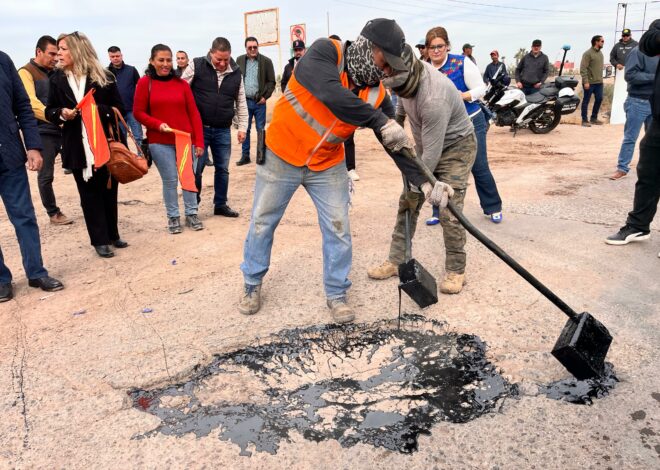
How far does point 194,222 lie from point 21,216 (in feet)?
5.78

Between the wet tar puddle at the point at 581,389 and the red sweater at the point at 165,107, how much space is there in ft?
12.8

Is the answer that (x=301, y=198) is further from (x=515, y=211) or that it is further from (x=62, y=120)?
(x=62, y=120)

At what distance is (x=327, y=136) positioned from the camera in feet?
9.29

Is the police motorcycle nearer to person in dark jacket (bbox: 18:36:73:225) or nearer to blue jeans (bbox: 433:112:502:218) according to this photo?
blue jeans (bbox: 433:112:502:218)

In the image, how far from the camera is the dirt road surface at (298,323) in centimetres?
211

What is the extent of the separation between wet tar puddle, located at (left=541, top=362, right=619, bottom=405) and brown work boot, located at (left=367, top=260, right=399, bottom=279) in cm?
154

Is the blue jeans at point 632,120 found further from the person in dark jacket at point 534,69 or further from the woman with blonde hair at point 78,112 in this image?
the woman with blonde hair at point 78,112

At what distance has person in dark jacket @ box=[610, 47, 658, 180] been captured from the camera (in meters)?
5.60

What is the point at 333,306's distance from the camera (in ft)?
10.6

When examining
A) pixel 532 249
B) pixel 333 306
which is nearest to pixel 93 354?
pixel 333 306

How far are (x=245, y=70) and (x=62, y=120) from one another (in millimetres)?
4196

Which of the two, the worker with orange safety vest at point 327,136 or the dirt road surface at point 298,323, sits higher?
the worker with orange safety vest at point 327,136

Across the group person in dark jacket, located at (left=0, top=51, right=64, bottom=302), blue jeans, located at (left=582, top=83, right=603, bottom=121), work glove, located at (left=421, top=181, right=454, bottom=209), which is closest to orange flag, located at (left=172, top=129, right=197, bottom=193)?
person in dark jacket, located at (left=0, top=51, right=64, bottom=302)

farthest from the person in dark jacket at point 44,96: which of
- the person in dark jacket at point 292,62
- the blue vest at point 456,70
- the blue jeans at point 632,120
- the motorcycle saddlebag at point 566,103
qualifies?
the motorcycle saddlebag at point 566,103
